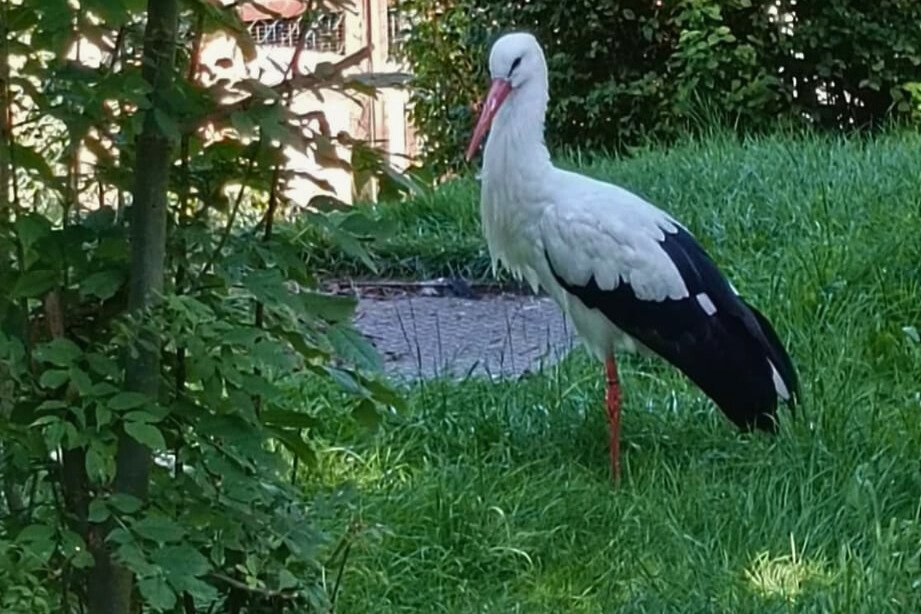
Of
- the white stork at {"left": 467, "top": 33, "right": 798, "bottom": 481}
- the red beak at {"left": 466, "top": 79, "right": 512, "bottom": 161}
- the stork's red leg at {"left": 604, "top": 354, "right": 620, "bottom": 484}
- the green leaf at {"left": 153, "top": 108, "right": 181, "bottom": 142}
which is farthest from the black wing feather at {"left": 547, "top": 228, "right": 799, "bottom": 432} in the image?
the green leaf at {"left": 153, "top": 108, "right": 181, "bottom": 142}

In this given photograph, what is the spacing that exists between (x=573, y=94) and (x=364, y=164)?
804 cm

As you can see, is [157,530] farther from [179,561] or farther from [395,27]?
[395,27]

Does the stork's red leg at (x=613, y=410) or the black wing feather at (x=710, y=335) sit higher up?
the black wing feather at (x=710, y=335)

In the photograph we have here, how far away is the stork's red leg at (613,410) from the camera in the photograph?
3711 mm

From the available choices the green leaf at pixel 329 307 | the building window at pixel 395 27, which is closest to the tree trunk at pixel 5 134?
the green leaf at pixel 329 307

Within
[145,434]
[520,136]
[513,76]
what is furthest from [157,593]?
[513,76]

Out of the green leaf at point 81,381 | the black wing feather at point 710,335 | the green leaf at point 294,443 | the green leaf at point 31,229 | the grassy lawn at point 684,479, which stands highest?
the green leaf at point 31,229

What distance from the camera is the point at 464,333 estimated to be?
5.36 metres

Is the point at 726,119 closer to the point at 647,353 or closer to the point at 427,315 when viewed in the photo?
the point at 427,315

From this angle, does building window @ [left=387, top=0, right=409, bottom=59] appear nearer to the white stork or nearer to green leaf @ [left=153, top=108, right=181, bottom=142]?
the white stork

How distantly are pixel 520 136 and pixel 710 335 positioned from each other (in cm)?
76

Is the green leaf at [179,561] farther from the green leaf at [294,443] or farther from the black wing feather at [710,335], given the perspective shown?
the black wing feather at [710,335]

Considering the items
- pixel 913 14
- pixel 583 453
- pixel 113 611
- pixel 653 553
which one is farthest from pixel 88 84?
pixel 913 14

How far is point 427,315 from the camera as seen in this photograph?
565 centimetres
